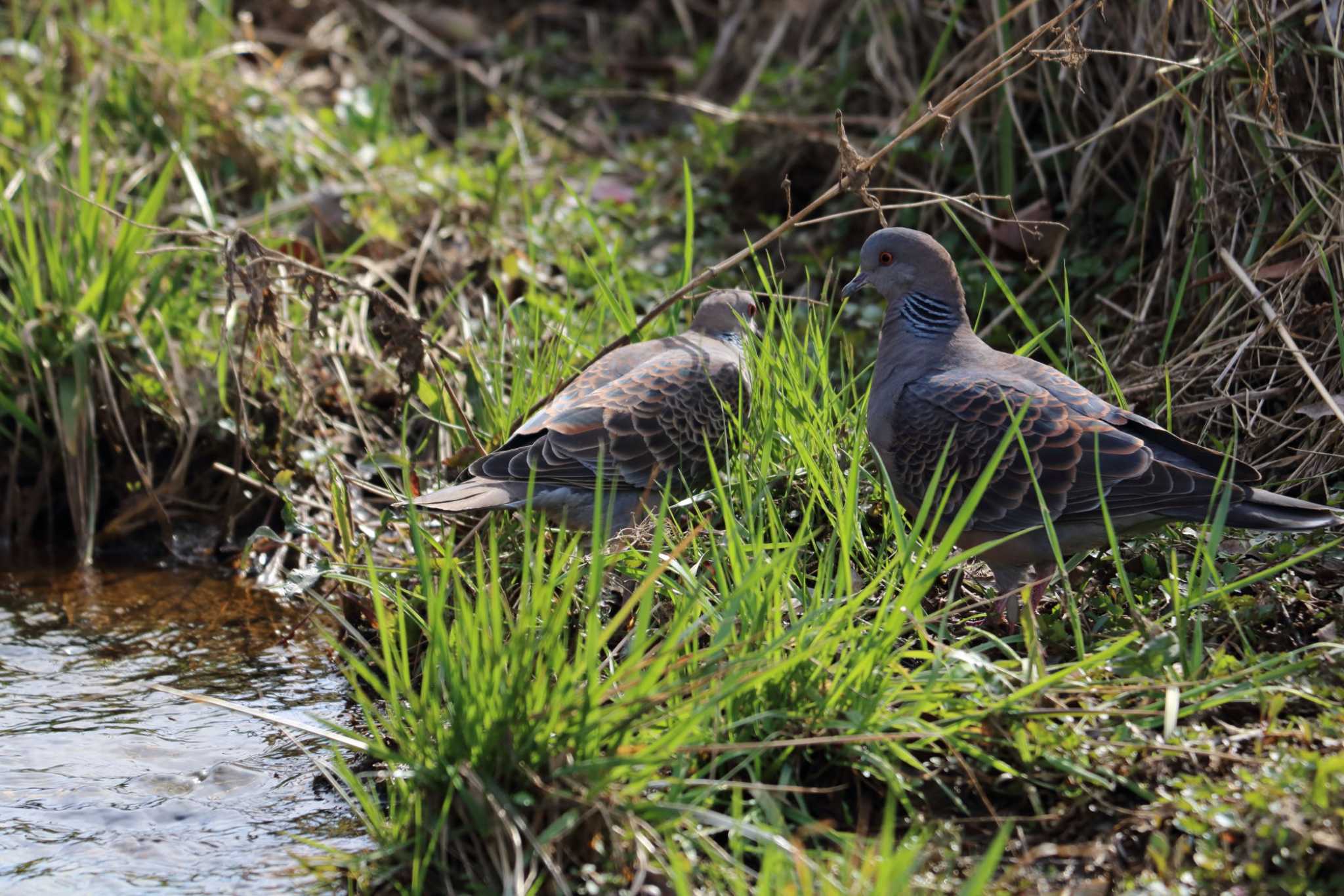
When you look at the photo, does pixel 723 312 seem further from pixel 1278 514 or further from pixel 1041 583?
pixel 1278 514

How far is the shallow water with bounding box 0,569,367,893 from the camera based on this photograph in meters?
2.75

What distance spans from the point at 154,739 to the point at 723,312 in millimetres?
2071

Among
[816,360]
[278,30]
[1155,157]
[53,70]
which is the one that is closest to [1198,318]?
[1155,157]

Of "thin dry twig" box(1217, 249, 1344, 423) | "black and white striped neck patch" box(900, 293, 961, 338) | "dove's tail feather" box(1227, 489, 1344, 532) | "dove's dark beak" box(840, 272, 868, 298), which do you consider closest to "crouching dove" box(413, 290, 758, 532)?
"dove's dark beak" box(840, 272, 868, 298)

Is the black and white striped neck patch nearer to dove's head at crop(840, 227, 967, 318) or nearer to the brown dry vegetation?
dove's head at crop(840, 227, 967, 318)

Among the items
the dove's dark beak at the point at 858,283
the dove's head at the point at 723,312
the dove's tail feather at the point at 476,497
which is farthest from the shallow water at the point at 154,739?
the dove's dark beak at the point at 858,283

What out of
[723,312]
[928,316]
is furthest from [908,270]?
[723,312]

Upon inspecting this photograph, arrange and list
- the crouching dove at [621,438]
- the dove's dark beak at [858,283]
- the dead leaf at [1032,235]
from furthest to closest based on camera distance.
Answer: the dead leaf at [1032,235] < the dove's dark beak at [858,283] < the crouching dove at [621,438]

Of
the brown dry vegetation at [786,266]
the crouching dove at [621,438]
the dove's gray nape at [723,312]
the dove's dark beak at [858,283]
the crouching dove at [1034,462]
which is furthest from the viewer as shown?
the dove's gray nape at [723,312]

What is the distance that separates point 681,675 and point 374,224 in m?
3.23

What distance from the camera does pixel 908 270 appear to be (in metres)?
3.79

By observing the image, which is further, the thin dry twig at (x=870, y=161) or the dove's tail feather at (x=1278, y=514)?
the thin dry twig at (x=870, y=161)

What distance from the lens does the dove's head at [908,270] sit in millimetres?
3729

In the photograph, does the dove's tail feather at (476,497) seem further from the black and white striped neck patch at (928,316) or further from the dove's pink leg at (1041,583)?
the dove's pink leg at (1041,583)
